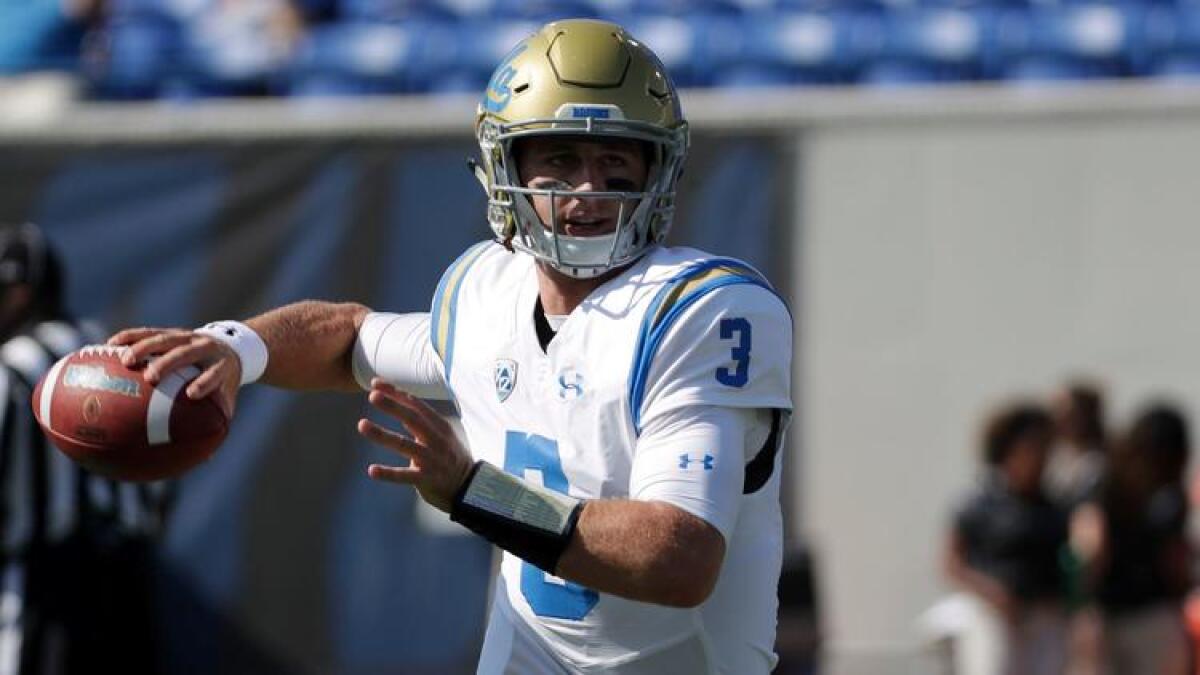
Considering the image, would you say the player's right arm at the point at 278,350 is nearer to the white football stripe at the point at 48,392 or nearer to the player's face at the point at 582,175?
the white football stripe at the point at 48,392

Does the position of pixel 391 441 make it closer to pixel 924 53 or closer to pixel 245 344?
pixel 245 344

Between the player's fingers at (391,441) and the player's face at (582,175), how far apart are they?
0.56 m

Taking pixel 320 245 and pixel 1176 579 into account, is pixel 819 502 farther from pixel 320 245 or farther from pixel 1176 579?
pixel 320 245

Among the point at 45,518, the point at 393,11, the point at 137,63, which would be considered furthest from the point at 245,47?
the point at 45,518

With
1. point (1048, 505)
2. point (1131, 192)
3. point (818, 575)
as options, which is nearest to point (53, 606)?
point (818, 575)

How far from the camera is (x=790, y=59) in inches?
352

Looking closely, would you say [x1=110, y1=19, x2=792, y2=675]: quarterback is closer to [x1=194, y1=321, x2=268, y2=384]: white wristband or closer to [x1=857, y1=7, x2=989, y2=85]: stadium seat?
[x1=194, y1=321, x2=268, y2=384]: white wristband

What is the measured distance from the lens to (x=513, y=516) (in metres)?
3.12

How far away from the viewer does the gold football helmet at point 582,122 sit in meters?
3.46

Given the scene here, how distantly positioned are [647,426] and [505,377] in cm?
32

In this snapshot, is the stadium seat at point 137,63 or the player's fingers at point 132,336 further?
the stadium seat at point 137,63

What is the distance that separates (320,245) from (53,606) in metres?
2.77

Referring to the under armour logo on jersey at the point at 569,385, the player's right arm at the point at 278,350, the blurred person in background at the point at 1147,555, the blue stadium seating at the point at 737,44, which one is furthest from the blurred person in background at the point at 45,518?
the blurred person in background at the point at 1147,555

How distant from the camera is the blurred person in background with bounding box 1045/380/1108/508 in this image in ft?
26.0
